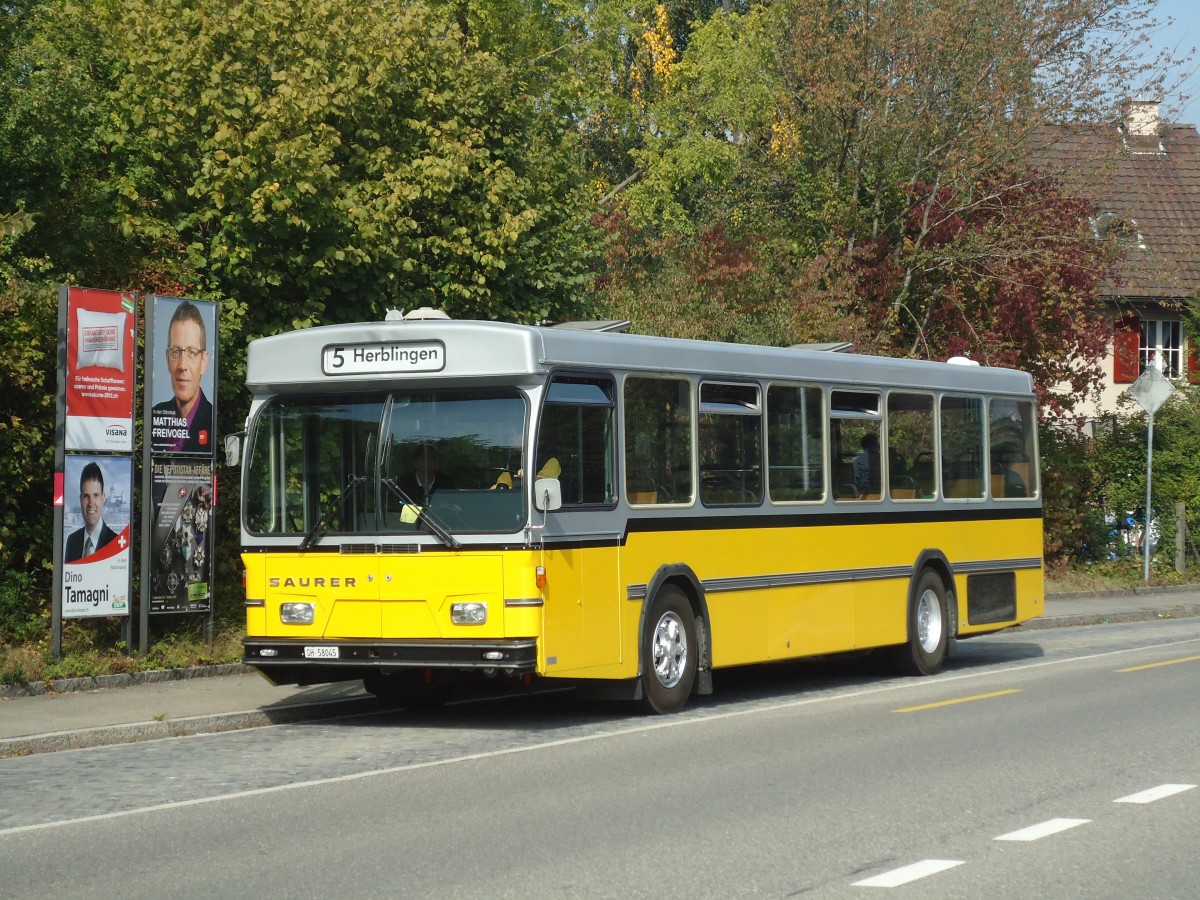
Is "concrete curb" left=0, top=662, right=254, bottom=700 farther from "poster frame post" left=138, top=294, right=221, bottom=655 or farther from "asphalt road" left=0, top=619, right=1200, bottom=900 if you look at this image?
"asphalt road" left=0, top=619, right=1200, bottom=900

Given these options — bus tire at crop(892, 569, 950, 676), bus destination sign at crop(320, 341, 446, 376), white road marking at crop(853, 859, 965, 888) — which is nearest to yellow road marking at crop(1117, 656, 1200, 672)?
bus tire at crop(892, 569, 950, 676)

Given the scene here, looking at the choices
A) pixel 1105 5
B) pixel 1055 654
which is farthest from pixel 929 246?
pixel 1055 654

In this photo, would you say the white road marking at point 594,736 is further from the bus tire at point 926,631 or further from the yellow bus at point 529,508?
the yellow bus at point 529,508

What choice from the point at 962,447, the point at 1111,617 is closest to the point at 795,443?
the point at 962,447

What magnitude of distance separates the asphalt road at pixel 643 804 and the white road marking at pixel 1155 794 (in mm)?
28

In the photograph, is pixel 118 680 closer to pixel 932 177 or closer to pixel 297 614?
pixel 297 614

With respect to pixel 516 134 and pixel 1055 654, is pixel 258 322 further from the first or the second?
pixel 1055 654

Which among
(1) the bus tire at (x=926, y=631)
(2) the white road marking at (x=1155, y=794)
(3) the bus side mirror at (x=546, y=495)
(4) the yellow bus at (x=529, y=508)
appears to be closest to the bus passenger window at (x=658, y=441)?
(4) the yellow bus at (x=529, y=508)

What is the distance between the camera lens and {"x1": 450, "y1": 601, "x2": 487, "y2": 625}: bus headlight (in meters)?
12.6

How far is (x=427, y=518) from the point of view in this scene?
42.3 ft

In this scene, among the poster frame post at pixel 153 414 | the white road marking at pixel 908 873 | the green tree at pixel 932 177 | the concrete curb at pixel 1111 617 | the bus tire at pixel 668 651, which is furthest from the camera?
the green tree at pixel 932 177

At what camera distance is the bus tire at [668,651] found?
13.7 meters

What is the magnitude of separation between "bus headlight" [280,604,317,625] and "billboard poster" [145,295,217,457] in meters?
3.89

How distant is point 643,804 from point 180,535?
8.65 metres
